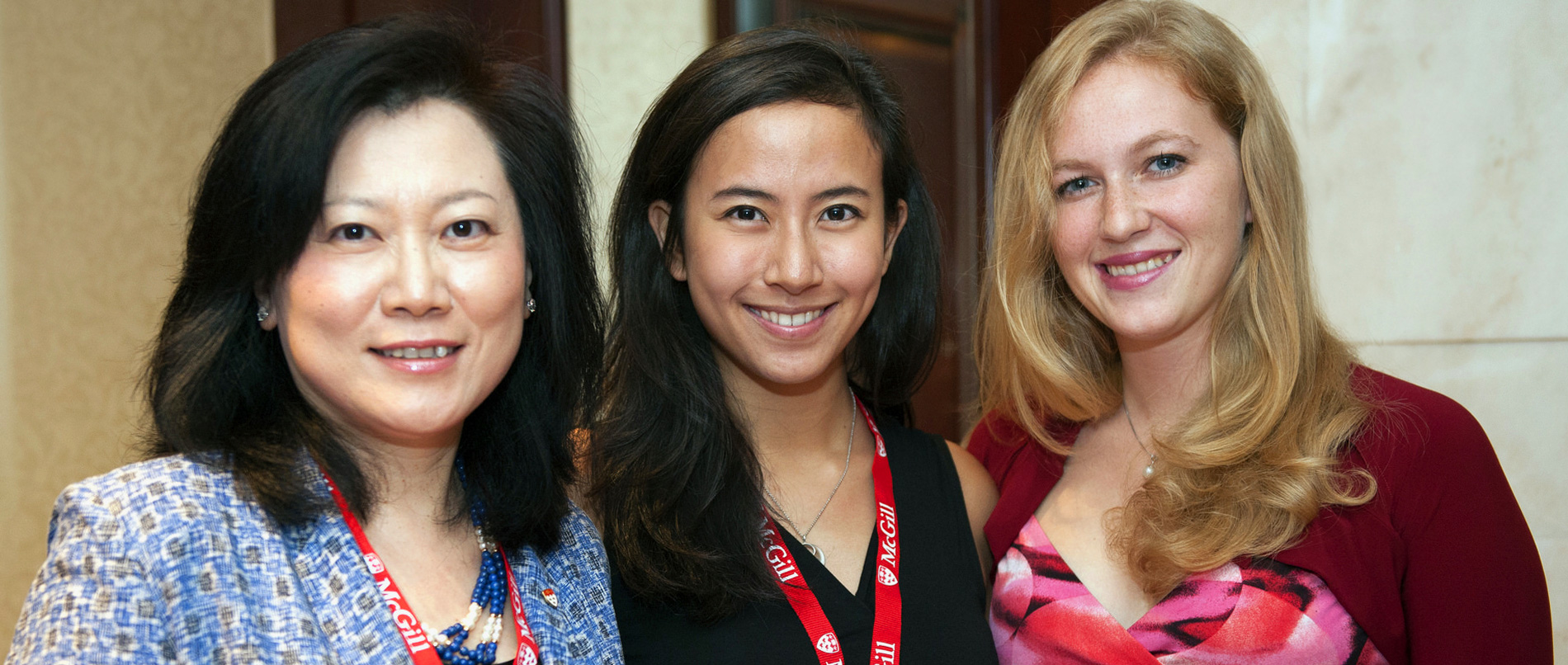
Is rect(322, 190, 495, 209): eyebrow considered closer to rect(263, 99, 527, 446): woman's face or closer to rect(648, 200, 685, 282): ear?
rect(263, 99, 527, 446): woman's face

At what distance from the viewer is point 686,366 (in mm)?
2232

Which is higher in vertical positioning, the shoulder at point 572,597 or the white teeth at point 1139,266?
the white teeth at point 1139,266

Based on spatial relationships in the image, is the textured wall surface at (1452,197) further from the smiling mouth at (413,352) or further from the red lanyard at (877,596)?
the smiling mouth at (413,352)

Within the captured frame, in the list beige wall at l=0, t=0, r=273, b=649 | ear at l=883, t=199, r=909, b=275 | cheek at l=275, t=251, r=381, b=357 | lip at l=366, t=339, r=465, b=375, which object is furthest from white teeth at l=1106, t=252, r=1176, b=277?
beige wall at l=0, t=0, r=273, b=649

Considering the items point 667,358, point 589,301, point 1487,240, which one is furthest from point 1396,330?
point 589,301

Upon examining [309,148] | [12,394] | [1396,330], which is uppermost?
[309,148]

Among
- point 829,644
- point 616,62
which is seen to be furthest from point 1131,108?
point 616,62

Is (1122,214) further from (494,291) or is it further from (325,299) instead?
(325,299)

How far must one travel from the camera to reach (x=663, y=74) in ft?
13.8

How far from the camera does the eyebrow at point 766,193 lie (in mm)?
2066

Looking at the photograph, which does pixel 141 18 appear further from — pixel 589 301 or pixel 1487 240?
pixel 1487 240

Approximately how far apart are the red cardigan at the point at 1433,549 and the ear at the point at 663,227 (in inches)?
47.1

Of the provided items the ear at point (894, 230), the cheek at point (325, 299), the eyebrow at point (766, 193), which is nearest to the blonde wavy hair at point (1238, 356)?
the ear at point (894, 230)

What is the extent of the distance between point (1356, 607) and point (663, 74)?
3.08 meters
